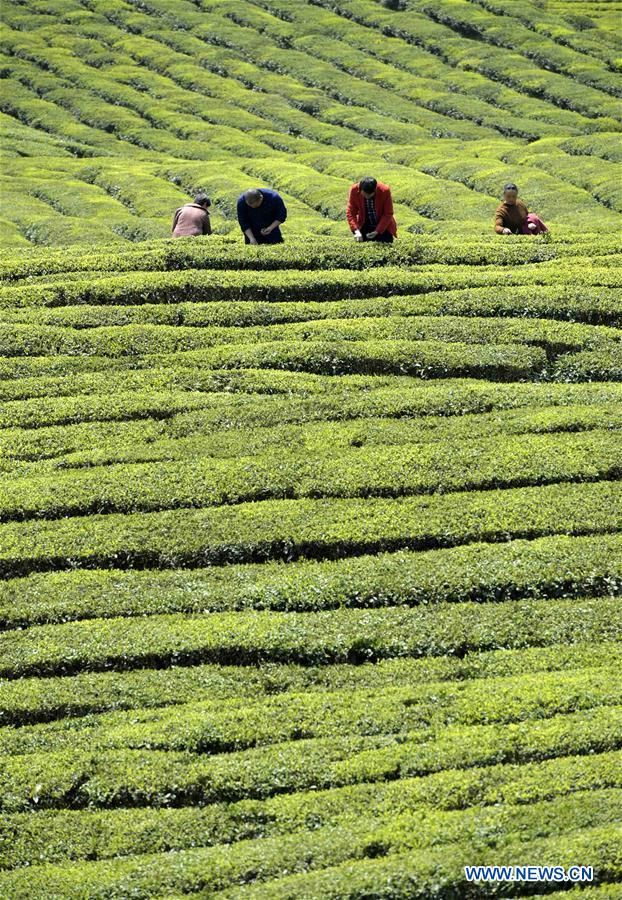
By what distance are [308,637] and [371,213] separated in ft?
52.7

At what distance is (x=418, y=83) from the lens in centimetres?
8012

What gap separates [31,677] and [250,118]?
64812 millimetres

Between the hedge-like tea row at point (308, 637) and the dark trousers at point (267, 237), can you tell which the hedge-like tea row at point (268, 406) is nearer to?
the hedge-like tea row at point (308, 637)

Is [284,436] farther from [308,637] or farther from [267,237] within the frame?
[267,237]

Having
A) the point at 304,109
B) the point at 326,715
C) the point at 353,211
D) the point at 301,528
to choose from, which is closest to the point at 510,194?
the point at 353,211

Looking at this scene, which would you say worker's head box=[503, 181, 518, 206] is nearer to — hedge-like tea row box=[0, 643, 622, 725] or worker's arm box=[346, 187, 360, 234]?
worker's arm box=[346, 187, 360, 234]

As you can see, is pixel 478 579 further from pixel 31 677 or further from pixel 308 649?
pixel 31 677

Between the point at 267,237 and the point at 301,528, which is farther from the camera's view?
the point at 267,237

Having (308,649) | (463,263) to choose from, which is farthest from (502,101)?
(308,649)

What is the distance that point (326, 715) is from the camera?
572 inches

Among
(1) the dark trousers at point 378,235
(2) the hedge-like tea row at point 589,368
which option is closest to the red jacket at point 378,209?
(1) the dark trousers at point 378,235

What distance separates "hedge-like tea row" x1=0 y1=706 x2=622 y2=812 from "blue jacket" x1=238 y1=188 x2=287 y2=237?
1825cm

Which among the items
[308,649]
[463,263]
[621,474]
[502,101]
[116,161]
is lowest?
[308,649]

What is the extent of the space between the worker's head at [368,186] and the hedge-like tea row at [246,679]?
15.0 metres
